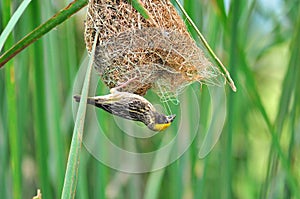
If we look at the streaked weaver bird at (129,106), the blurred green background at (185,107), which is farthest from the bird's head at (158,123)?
Result: the blurred green background at (185,107)

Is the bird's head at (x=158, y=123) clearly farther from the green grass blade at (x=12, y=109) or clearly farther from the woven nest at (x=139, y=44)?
the green grass blade at (x=12, y=109)

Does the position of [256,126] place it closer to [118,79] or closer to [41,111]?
[41,111]

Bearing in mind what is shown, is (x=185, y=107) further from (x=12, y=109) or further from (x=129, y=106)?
(x=129, y=106)

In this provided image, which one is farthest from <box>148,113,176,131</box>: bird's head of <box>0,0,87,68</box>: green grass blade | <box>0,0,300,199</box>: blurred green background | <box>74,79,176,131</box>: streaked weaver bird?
<box>0,0,300,199</box>: blurred green background

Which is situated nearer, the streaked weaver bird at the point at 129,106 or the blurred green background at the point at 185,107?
the streaked weaver bird at the point at 129,106

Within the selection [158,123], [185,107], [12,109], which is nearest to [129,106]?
[158,123]

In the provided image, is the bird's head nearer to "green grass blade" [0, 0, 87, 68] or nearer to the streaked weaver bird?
the streaked weaver bird
